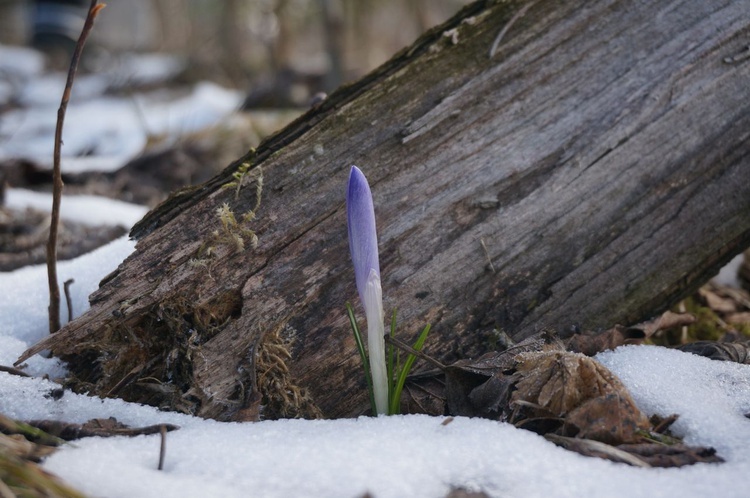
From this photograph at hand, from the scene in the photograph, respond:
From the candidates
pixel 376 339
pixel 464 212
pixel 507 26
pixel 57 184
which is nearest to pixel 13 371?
pixel 57 184

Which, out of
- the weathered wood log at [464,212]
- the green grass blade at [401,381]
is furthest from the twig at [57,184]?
the green grass blade at [401,381]

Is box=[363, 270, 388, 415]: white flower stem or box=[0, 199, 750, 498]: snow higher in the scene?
box=[363, 270, 388, 415]: white flower stem

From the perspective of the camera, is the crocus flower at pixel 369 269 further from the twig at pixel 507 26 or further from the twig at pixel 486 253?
the twig at pixel 507 26

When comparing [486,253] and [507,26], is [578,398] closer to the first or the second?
[486,253]

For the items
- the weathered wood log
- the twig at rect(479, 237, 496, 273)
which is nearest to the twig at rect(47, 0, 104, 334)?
the weathered wood log

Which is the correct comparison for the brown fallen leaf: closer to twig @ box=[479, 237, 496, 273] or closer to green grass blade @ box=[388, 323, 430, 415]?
green grass blade @ box=[388, 323, 430, 415]

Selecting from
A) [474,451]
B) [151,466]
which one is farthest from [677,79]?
[151,466]
